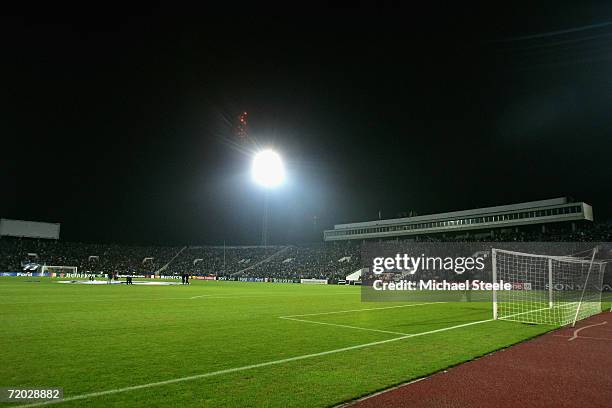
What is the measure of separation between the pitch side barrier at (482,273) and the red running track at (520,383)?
9.75 metres

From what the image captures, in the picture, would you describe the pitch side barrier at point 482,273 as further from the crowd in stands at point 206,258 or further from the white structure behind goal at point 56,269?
the white structure behind goal at point 56,269

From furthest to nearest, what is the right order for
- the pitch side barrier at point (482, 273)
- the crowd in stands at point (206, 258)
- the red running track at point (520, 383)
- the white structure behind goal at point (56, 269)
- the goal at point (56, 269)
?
the crowd in stands at point (206, 258) → the goal at point (56, 269) → the white structure behind goal at point (56, 269) → the pitch side barrier at point (482, 273) → the red running track at point (520, 383)

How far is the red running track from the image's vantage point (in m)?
5.22

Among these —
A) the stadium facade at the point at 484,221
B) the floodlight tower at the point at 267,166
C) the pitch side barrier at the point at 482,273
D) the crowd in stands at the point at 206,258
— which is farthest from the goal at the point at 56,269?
the stadium facade at the point at 484,221

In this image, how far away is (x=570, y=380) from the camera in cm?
637

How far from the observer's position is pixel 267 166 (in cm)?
5722

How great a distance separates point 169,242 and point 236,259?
67.0ft

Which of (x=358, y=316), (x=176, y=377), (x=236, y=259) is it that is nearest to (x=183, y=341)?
(x=176, y=377)

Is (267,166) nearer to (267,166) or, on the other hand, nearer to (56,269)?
(267,166)

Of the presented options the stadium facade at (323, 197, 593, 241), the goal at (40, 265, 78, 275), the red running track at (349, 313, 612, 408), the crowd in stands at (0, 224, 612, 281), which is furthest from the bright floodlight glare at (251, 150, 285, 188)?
the red running track at (349, 313, 612, 408)

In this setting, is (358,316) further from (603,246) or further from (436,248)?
(436,248)

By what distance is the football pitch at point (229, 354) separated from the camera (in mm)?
5285

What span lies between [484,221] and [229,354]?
58627 millimetres

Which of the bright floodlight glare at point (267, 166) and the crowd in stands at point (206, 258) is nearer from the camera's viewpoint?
the bright floodlight glare at point (267, 166)
